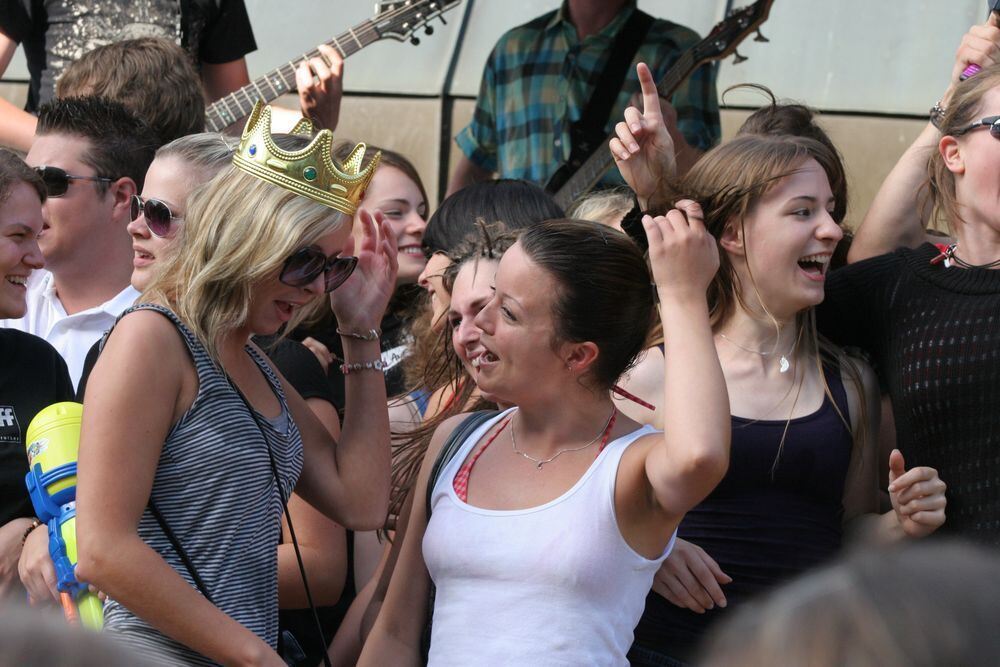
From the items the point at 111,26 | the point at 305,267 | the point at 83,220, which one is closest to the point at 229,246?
the point at 305,267

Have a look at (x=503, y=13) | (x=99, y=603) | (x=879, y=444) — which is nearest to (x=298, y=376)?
(x=99, y=603)

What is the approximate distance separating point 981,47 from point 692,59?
5.05ft

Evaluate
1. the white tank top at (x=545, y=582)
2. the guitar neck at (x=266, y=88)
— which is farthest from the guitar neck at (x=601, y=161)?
the white tank top at (x=545, y=582)

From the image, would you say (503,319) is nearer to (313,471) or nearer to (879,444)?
(313,471)

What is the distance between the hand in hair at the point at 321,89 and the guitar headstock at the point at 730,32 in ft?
3.94

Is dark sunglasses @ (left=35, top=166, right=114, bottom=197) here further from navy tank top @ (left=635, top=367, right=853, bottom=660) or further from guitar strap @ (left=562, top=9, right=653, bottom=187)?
guitar strap @ (left=562, top=9, right=653, bottom=187)

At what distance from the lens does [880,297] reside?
2943 mm

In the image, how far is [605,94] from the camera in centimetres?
486

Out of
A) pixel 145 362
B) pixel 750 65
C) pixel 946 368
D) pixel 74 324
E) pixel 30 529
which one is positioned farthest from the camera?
pixel 750 65

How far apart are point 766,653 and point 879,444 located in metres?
2.22

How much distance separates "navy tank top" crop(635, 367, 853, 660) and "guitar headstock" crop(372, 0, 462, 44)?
265 cm

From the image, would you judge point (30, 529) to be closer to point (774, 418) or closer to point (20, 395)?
point (20, 395)

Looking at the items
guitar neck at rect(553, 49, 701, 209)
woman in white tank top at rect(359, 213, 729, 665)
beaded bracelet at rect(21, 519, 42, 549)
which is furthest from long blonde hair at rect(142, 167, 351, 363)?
guitar neck at rect(553, 49, 701, 209)

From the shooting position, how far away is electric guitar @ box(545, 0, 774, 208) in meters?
4.60
